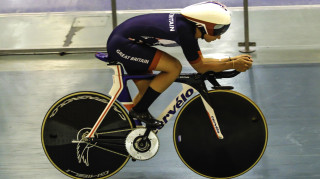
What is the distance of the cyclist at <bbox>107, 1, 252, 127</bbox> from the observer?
4172 millimetres

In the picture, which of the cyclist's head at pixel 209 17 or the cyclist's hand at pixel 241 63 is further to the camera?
the cyclist's hand at pixel 241 63

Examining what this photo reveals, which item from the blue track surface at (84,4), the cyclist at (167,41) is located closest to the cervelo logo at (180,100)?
the cyclist at (167,41)

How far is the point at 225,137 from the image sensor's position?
4.54 meters

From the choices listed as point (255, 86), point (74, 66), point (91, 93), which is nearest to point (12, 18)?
point (74, 66)

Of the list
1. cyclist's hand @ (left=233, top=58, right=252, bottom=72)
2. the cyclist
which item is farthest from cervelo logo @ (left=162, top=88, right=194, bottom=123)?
cyclist's hand @ (left=233, top=58, right=252, bottom=72)

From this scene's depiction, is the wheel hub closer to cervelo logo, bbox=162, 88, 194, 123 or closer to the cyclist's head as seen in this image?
cervelo logo, bbox=162, 88, 194, 123

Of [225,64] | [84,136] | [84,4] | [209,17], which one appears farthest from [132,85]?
[209,17]

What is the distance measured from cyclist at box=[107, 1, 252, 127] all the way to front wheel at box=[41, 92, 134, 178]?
246mm

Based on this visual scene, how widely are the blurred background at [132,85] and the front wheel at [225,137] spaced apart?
0.26 m

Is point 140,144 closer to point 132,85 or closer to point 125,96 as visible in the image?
point 125,96

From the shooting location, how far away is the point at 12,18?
9023 millimetres

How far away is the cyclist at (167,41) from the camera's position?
13.7ft

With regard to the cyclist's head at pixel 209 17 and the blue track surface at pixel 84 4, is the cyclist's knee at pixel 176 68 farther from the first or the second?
the blue track surface at pixel 84 4

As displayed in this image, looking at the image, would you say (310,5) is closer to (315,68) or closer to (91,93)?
(315,68)
